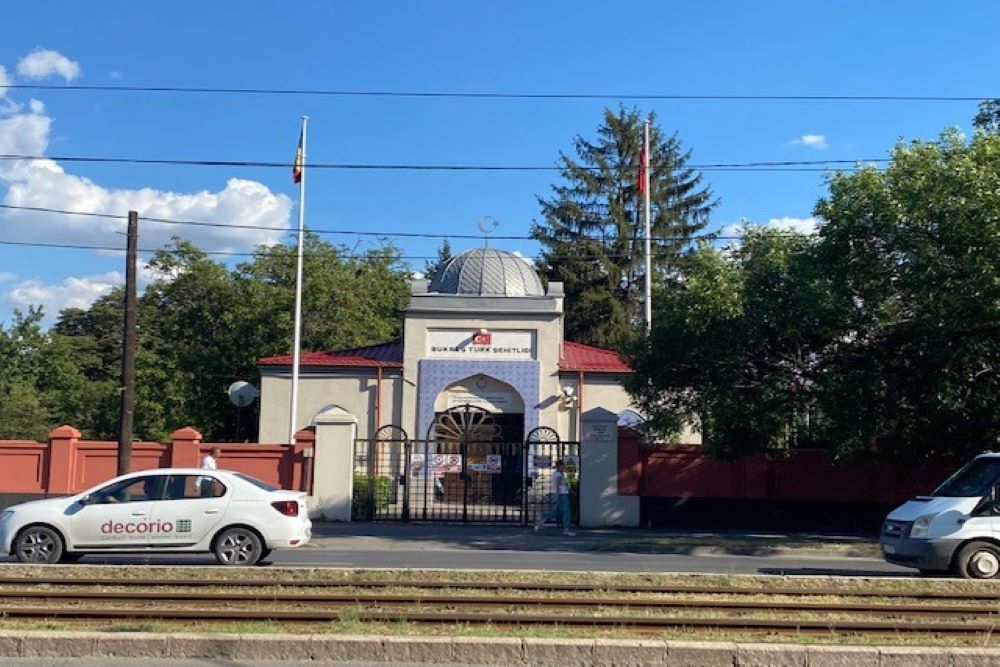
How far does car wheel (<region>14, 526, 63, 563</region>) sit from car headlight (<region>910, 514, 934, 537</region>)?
12.6 metres

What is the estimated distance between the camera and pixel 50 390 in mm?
48812

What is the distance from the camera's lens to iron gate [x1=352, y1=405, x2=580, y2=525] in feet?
84.0

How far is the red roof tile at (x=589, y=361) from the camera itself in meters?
33.2

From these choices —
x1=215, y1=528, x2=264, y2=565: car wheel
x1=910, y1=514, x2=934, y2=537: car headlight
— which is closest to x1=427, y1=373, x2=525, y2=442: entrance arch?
x1=215, y1=528, x2=264, y2=565: car wheel

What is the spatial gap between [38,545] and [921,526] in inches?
511

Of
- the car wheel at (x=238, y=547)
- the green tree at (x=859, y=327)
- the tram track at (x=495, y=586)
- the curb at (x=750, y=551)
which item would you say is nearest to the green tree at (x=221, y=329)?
the green tree at (x=859, y=327)

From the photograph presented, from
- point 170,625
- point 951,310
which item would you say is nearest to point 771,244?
point 951,310

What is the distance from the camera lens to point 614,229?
56.3 m

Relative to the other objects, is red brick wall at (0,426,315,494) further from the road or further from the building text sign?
the building text sign

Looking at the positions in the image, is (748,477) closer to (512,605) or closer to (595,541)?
(595,541)

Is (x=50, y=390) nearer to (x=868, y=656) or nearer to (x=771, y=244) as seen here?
(x=771, y=244)

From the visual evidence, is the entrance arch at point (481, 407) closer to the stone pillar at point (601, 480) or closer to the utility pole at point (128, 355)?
the stone pillar at point (601, 480)

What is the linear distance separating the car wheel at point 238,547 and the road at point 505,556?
2.97ft

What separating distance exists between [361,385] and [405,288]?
1848cm
